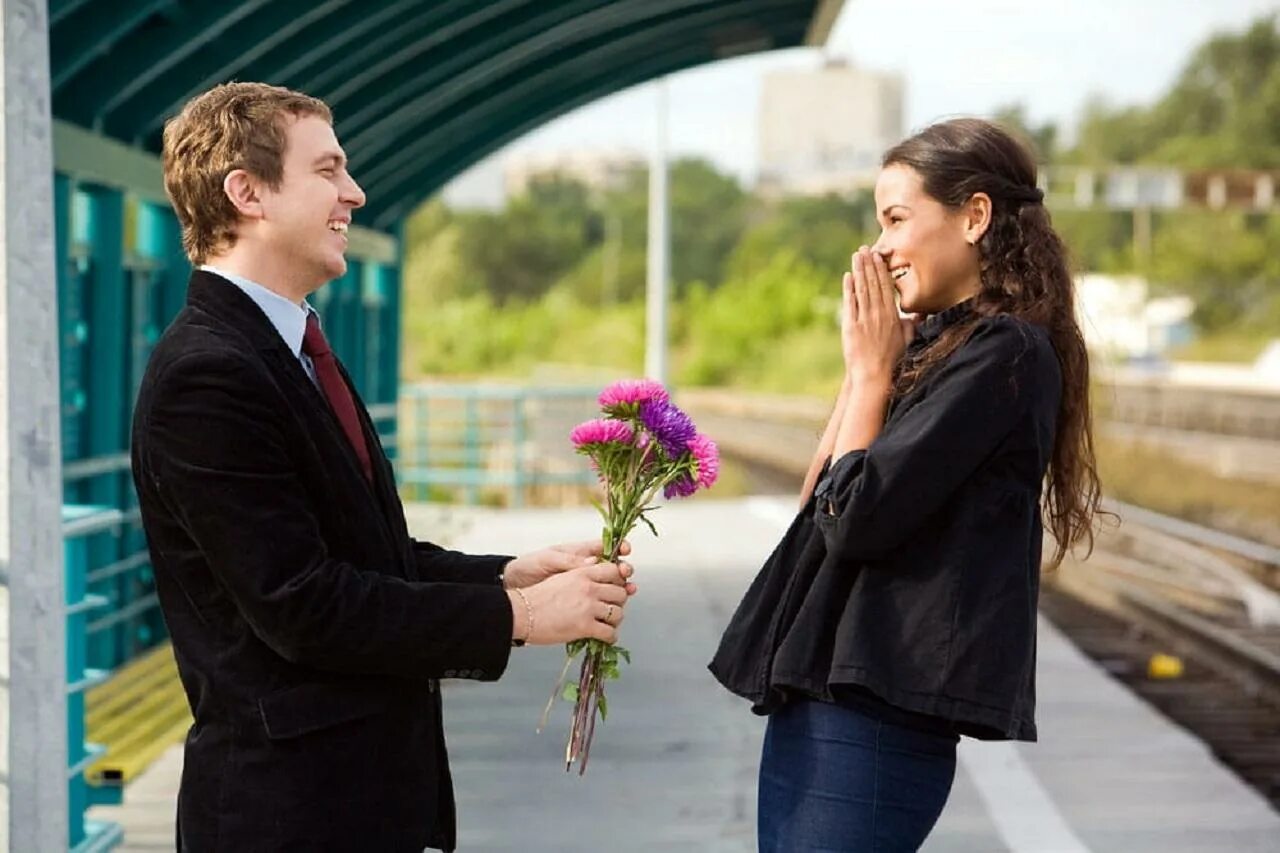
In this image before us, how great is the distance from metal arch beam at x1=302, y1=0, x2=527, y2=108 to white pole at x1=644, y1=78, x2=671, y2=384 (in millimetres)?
11275

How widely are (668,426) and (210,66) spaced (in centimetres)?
500

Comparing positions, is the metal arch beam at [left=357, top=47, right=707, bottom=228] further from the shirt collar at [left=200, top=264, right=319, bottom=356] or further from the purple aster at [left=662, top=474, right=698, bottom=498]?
the shirt collar at [left=200, top=264, right=319, bottom=356]

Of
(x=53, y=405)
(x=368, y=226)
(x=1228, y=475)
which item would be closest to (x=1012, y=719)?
(x=53, y=405)

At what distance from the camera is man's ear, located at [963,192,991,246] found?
3.15 m

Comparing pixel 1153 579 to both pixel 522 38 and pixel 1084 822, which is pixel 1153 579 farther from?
pixel 1084 822

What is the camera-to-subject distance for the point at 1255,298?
305 ft

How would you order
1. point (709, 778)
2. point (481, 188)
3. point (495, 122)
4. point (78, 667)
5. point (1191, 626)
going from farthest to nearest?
point (481, 188), point (1191, 626), point (495, 122), point (709, 778), point (78, 667)

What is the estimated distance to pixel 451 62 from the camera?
973cm

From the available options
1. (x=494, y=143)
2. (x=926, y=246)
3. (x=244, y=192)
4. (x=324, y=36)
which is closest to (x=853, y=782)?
(x=926, y=246)

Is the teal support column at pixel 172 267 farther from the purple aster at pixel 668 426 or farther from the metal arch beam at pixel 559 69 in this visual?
the purple aster at pixel 668 426

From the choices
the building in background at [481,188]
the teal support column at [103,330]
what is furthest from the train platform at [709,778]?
the building in background at [481,188]

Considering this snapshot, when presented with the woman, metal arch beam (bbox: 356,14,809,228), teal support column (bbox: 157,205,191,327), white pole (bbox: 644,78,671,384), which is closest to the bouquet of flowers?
the woman

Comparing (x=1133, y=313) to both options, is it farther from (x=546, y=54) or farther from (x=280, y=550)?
(x=280, y=550)

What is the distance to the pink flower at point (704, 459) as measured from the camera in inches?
132
